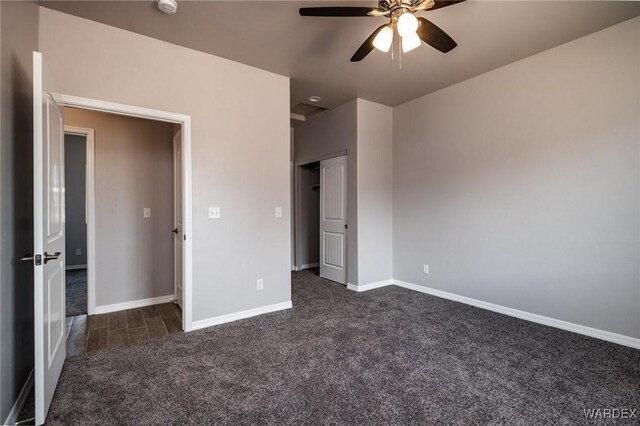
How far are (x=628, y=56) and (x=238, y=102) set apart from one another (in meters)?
3.46

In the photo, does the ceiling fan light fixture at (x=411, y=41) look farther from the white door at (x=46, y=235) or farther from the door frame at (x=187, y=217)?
the white door at (x=46, y=235)

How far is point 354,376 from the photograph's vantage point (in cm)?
209

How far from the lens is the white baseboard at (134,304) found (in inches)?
133

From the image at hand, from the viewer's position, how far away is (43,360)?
1.61 metres

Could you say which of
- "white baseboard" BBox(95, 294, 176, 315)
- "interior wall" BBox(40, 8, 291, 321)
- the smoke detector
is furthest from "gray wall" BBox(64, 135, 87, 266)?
the smoke detector

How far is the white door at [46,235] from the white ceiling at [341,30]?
1.03 meters

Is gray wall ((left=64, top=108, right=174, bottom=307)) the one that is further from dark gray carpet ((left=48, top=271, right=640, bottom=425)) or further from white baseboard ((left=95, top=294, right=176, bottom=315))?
dark gray carpet ((left=48, top=271, right=640, bottom=425))

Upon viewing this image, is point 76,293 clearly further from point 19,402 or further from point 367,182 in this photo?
point 367,182

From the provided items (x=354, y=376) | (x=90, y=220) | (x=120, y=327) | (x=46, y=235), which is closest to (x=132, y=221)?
(x=90, y=220)

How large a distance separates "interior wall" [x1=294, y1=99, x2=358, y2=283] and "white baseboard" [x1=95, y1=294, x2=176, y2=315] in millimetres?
2422

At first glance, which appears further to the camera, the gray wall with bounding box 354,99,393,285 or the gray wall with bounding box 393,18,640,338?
the gray wall with bounding box 354,99,393,285

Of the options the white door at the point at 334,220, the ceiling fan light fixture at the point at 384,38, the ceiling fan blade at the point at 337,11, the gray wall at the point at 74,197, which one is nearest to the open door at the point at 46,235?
the ceiling fan blade at the point at 337,11

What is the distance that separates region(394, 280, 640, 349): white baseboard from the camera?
255 centimetres

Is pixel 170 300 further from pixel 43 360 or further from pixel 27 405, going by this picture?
pixel 43 360
